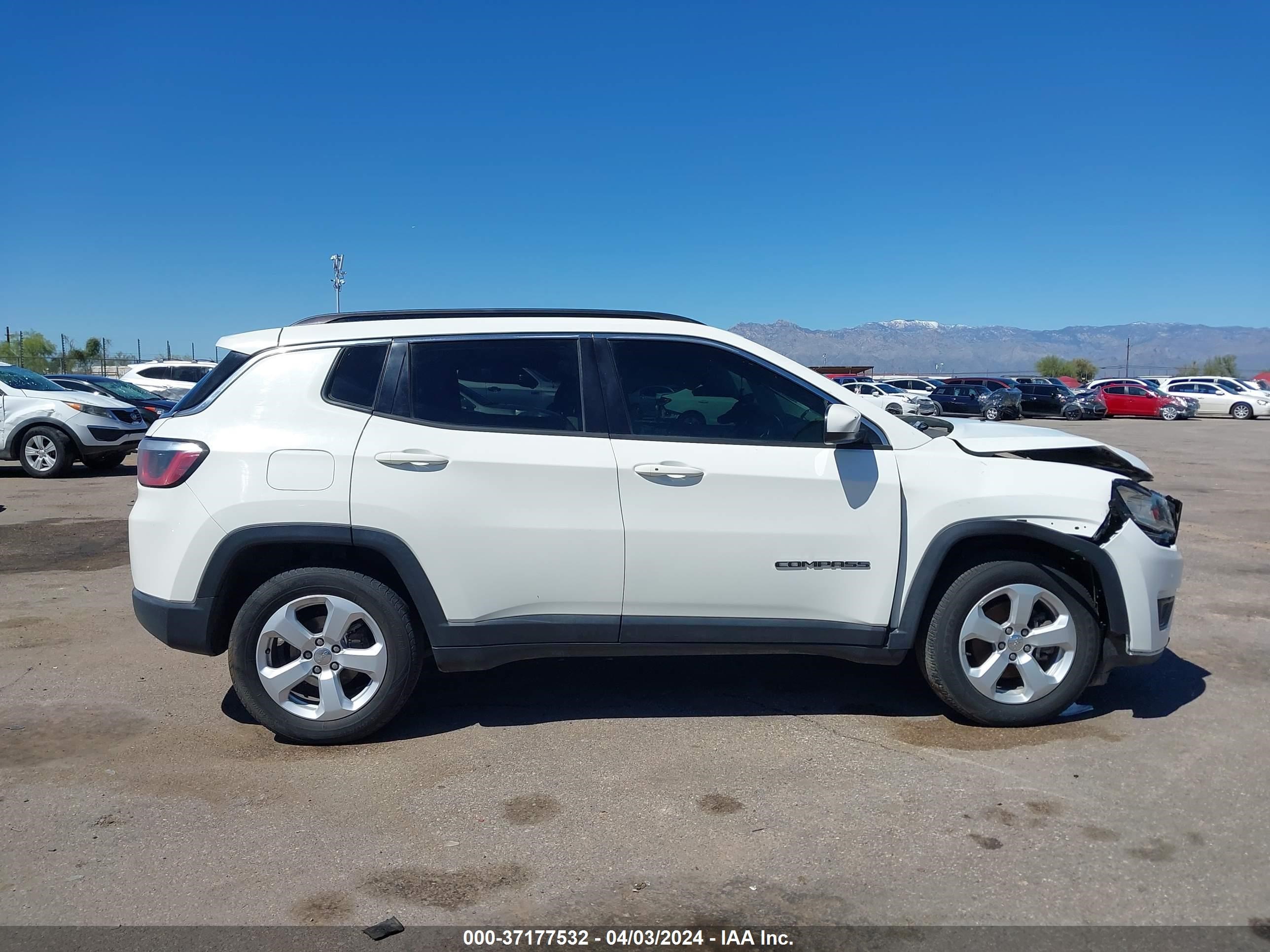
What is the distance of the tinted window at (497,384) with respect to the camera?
4.24 metres

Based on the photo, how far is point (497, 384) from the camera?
4.31m

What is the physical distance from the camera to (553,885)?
10.3ft

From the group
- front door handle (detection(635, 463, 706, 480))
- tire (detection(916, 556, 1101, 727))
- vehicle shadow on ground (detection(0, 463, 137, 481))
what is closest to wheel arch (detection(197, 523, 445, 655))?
front door handle (detection(635, 463, 706, 480))

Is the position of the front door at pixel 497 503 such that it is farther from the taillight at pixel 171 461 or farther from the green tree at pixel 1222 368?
the green tree at pixel 1222 368

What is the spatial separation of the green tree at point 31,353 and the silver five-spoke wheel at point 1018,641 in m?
38.9

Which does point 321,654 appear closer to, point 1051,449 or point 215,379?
point 215,379

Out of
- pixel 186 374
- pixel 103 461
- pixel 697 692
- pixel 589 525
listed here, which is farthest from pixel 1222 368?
pixel 589 525

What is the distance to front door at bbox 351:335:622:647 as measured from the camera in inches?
161

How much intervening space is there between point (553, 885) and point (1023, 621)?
239 centimetres

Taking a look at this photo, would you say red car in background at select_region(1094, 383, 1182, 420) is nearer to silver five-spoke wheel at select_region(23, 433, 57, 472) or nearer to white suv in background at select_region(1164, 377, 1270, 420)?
white suv in background at select_region(1164, 377, 1270, 420)

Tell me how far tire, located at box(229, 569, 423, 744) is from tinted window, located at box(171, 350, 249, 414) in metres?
0.88

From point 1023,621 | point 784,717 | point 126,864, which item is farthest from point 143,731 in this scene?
point 1023,621

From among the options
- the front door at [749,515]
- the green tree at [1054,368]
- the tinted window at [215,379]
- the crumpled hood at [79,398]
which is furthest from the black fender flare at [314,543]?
the green tree at [1054,368]

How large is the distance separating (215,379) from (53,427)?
11.2 m
